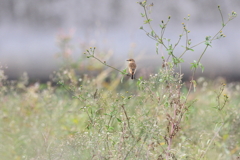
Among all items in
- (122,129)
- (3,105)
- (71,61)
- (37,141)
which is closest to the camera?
(122,129)

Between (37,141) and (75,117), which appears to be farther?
(75,117)

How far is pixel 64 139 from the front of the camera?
2.58 m

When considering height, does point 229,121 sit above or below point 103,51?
below

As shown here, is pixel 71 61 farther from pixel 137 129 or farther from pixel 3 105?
pixel 137 129

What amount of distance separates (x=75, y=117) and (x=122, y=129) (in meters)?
2.32

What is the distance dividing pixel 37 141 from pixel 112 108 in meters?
1.25

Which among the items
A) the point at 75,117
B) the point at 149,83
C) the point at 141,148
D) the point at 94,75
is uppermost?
the point at 94,75

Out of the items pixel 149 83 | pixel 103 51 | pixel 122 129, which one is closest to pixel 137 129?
pixel 122 129

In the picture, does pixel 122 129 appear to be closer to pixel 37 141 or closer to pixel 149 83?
pixel 149 83

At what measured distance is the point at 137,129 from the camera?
8.32 feet

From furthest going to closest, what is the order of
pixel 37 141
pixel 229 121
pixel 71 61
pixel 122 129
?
pixel 71 61 → pixel 229 121 → pixel 37 141 → pixel 122 129

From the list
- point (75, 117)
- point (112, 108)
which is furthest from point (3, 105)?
point (112, 108)

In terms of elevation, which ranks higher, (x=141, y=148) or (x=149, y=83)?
(x=149, y=83)

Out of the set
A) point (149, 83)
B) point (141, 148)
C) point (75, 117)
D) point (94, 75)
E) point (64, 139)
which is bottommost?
point (141, 148)
